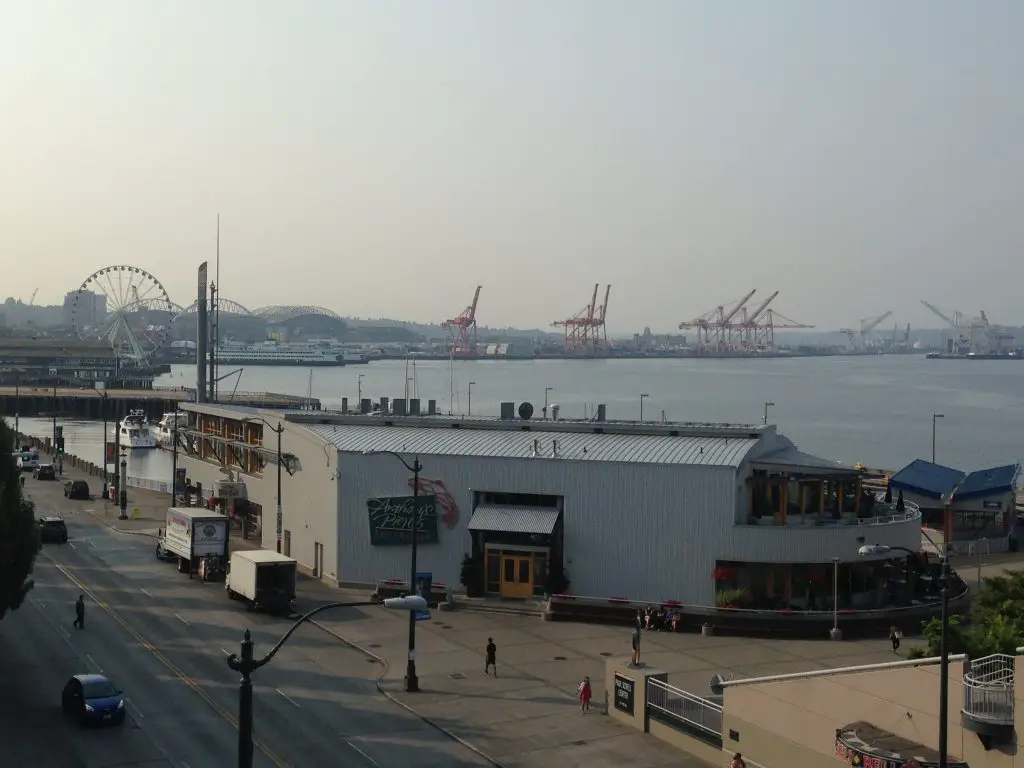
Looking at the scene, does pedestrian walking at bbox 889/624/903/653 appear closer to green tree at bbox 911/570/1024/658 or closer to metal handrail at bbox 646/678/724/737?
green tree at bbox 911/570/1024/658

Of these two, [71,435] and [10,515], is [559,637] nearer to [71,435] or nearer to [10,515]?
[10,515]

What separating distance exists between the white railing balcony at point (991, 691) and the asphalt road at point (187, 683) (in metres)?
8.60

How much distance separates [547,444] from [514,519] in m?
2.85

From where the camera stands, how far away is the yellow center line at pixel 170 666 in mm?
21181

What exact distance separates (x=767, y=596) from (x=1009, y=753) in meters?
16.9

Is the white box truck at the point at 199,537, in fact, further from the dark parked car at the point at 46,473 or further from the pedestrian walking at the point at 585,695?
the dark parked car at the point at 46,473

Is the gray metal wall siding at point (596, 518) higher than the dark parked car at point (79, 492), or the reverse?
the gray metal wall siding at point (596, 518)

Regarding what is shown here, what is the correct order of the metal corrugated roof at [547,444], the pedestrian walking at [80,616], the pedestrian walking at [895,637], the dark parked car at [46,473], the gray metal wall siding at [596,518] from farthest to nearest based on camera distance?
the dark parked car at [46,473] → the metal corrugated roof at [547,444] → the gray metal wall siding at [596,518] → the pedestrian walking at [80,616] → the pedestrian walking at [895,637]

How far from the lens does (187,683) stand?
83.8ft

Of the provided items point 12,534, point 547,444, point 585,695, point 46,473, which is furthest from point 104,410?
point 585,695

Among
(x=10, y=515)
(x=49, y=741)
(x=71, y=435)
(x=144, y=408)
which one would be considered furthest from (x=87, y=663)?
(x=144, y=408)

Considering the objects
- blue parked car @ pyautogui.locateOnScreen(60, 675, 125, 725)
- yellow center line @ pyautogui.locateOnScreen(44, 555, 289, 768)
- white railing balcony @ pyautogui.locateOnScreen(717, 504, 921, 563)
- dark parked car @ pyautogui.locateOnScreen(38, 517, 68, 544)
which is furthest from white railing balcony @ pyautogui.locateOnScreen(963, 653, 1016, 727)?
dark parked car @ pyautogui.locateOnScreen(38, 517, 68, 544)

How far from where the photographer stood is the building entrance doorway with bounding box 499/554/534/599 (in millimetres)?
35062

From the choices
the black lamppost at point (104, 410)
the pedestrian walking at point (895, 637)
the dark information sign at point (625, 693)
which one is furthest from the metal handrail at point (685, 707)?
the black lamppost at point (104, 410)
